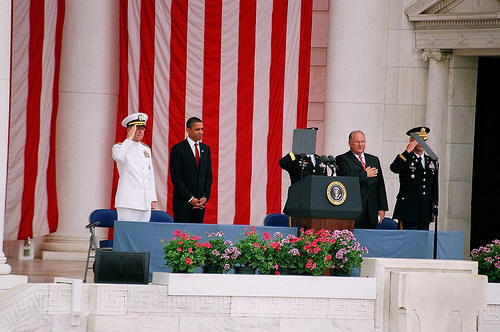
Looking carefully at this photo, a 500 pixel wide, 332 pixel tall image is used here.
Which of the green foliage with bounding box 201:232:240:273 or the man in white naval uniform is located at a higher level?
the man in white naval uniform

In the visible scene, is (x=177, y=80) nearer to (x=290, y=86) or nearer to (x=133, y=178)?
(x=290, y=86)

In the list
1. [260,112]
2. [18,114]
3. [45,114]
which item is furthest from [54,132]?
[260,112]

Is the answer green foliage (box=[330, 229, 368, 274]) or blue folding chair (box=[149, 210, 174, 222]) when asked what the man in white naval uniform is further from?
green foliage (box=[330, 229, 368, 274])

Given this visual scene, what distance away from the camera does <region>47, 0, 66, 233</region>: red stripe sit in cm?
1470

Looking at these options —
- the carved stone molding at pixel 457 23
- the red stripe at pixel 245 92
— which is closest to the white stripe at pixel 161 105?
the red stripe at pixel 245 92

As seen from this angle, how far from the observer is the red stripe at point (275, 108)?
1518cm

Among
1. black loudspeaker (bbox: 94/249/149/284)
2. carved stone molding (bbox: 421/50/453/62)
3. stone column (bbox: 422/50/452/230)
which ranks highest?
carved stone molding (bbox: 421/50/453/62)

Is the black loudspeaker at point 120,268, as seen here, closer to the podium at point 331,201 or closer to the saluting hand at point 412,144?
the podium at point 331,201

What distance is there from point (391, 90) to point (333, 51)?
3.42 feet

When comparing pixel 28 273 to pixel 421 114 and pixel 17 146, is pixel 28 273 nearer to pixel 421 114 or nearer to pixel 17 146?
pixel 17 146

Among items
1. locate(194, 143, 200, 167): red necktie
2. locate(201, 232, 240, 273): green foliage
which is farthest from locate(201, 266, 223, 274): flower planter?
locate(194, 143, 200, 167): red necktie

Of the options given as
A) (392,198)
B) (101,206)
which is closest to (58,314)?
(101,206)

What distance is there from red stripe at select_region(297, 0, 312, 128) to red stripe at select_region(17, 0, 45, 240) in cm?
381

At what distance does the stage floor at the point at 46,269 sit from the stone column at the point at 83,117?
2.46ft
